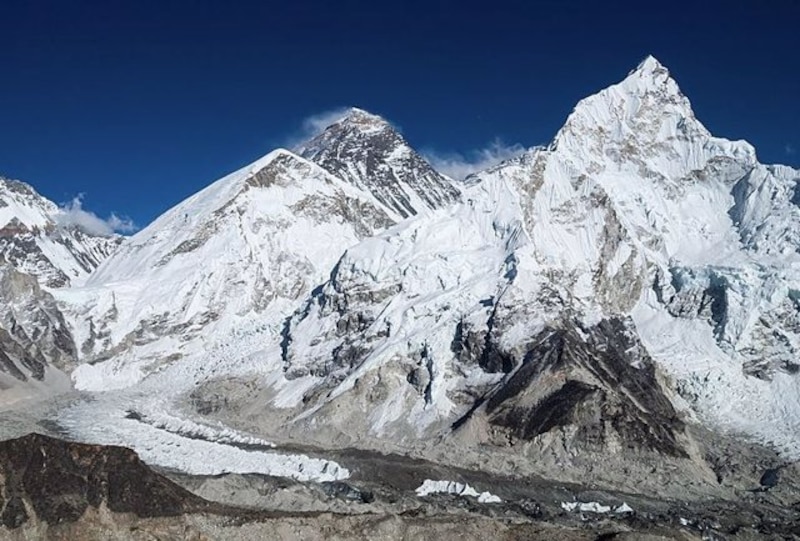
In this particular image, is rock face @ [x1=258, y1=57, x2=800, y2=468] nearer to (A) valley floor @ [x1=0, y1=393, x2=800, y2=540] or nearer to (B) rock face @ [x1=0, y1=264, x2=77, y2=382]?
(A) valley floor @ [x1=0, y1=393, x2=800, y2=540]

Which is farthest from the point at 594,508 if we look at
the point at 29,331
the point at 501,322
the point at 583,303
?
the point at 29,331

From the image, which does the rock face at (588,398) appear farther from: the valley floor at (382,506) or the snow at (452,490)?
the snow at (452,490)

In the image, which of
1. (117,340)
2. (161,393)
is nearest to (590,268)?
(161,393)

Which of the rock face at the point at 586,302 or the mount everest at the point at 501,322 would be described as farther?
the rock face at the point at 586,302

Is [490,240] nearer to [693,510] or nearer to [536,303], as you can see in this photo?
[536,303]

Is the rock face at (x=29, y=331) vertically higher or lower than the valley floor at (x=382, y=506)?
higher

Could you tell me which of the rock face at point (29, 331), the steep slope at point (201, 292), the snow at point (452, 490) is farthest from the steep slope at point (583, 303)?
the rock face at point (29, 331)
